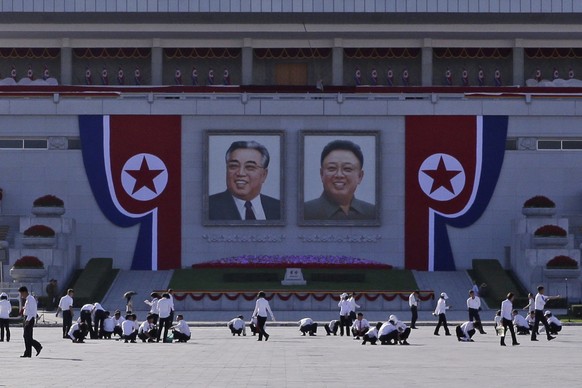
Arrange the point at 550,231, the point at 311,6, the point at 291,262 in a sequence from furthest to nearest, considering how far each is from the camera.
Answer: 1. the point at 311,6
2. the point at 291,262
3. the point at 550,231

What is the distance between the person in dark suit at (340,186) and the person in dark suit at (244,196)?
2.25 m

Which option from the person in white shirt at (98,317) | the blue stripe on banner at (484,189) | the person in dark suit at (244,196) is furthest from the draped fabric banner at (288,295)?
the person in white shirt at (98,317)

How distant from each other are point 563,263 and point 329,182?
47.9 feet

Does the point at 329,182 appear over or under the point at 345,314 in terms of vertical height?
over

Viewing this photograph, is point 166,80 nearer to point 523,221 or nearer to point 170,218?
point 170,218

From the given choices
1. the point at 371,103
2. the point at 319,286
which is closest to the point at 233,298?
the point at 319,286

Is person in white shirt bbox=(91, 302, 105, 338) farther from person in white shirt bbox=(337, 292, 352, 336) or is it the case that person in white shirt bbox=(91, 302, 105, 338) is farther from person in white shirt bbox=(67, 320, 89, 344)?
person in white shirt bbox=(337, 292, 352, 336)

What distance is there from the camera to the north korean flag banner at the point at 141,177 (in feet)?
266

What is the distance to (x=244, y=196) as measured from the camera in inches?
3204

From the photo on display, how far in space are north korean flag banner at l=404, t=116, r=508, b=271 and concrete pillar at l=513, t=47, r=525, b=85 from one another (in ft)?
35.1

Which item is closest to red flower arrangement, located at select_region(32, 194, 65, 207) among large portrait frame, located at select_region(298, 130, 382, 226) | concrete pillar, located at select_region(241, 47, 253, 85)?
large portrait frame, located at select_region(298, 130, 382, 226)

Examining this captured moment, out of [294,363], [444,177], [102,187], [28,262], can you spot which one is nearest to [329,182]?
[444,177]

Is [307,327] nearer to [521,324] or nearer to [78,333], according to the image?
[521,324]

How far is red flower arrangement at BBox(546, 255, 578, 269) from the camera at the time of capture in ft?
239
